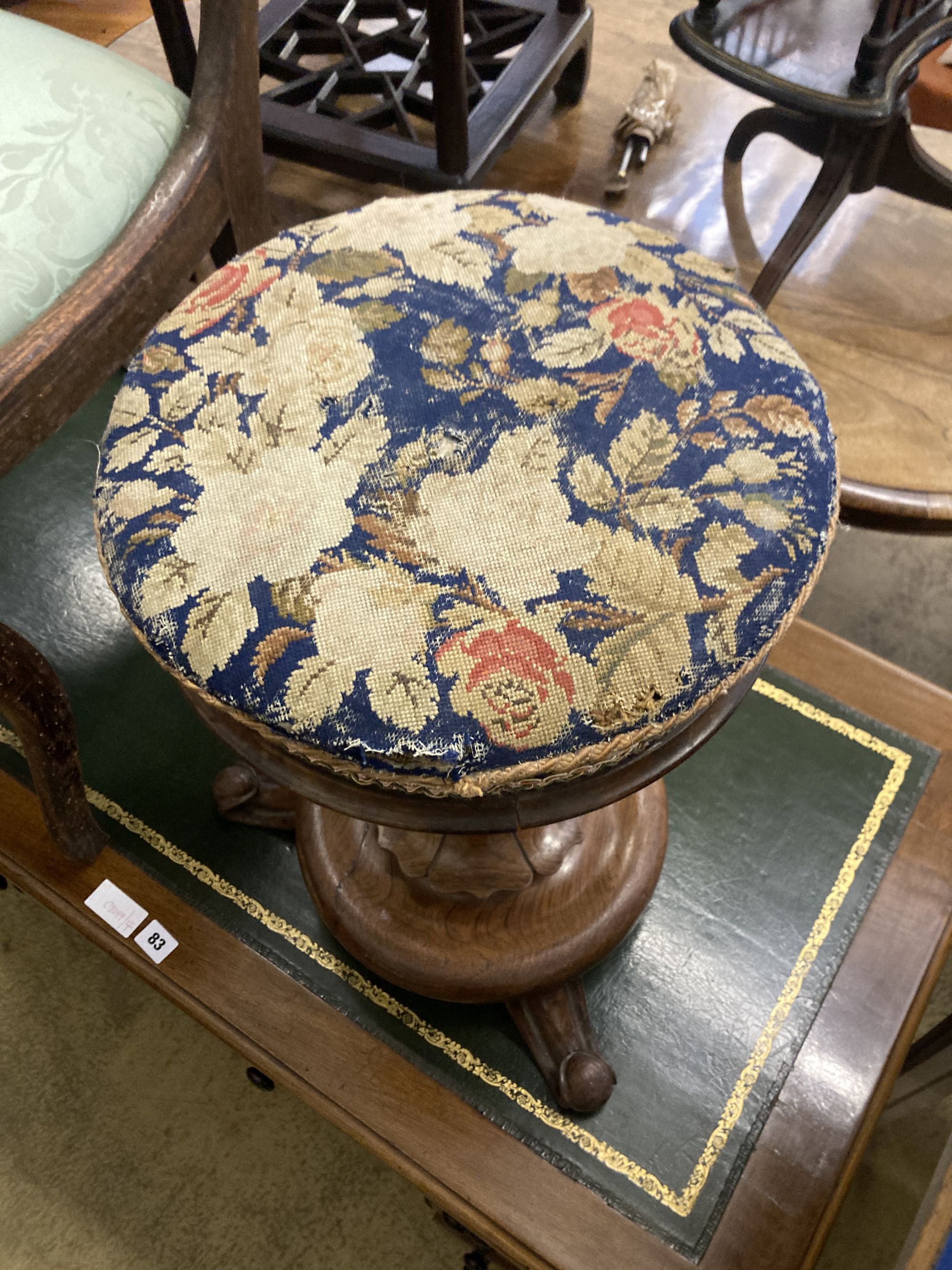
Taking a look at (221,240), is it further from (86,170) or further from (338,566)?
(338,566)

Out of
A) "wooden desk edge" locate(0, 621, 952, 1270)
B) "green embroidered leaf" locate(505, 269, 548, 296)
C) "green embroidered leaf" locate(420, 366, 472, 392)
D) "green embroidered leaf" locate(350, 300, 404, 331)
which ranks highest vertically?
"green embroidered leaf" locate(505, 269, 548, 296)

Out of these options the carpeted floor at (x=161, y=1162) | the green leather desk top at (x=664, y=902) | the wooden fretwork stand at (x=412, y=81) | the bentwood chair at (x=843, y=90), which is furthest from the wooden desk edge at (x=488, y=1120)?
the wooden fretwork stand at (x=412, y=81)

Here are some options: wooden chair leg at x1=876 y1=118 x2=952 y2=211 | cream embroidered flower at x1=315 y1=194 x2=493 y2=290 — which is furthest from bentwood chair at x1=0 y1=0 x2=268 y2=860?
wooden chair leg at x1=876 y1=118 x2=952 y2=211

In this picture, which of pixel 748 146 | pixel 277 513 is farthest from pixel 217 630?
pixel 748 146

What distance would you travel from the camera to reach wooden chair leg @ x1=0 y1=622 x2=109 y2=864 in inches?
28.0

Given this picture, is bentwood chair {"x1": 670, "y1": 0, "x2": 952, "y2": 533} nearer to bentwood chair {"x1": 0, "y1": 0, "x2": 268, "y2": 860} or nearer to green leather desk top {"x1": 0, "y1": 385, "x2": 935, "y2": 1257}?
green leather desk top {"x1": 0, "y1": 385, "x2": 935, "y2": 1257}

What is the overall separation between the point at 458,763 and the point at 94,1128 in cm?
74

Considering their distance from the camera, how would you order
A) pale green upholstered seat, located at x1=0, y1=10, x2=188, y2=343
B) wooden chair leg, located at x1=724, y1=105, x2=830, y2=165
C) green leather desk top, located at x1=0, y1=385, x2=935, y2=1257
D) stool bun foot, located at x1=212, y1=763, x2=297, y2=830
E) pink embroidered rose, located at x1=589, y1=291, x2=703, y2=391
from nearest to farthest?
1. pink embroidered rose, located at x1=589, y1=291, x2=703, y2=391
2. pale green upholstered seat, located at x1=0, y1=10, x2=188, y2=343
3. green leather desk top, located at x1=0, y1=385, x2=935, y2=1257
4. stool bun foot, located at x1=212, y1=763, x2=297, y2=830
5. wooden chair leg, located at x1=724, y1=105, x2=830, y2=165

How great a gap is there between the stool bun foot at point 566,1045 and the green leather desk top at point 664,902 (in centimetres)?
3

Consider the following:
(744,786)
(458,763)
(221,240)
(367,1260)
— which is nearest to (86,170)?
(221,240)

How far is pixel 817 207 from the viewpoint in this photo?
3.64ft

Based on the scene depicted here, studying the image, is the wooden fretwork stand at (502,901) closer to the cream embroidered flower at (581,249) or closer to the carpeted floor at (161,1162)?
the carpeted floor at (161,1162)

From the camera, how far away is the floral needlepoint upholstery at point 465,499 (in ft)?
1.48

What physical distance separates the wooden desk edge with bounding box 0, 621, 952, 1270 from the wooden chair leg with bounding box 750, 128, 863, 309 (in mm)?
590
